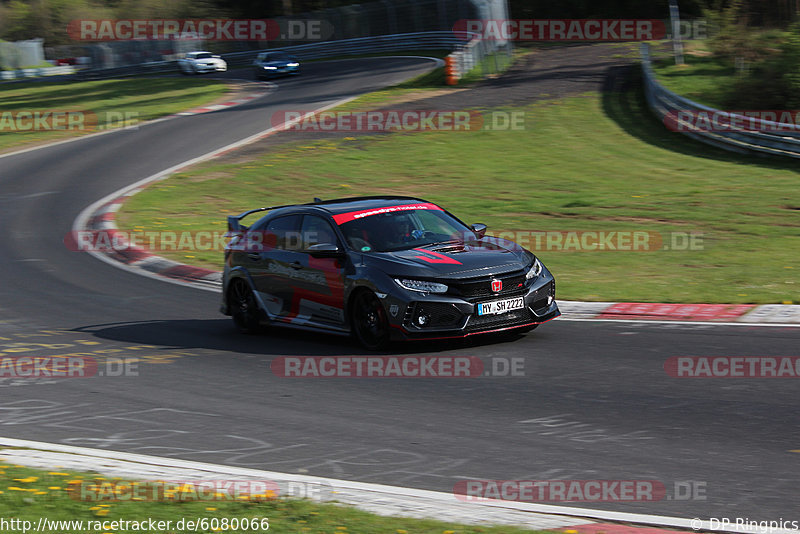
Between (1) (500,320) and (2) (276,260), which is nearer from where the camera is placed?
(1) (500,320)

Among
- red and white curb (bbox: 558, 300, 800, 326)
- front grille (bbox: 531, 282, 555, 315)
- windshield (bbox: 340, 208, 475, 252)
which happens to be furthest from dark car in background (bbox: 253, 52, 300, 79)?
front grille (bbox: 531, 282, 555, 315)

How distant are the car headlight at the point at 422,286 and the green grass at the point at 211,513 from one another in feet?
13.7

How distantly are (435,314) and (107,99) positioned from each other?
39649mm

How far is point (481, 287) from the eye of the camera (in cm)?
963

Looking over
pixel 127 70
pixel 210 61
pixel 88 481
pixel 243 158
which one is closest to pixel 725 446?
pixel 88 481

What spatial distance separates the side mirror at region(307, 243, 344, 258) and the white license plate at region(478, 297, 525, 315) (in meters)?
1.72

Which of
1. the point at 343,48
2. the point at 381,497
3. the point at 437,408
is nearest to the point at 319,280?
the point at 437,408

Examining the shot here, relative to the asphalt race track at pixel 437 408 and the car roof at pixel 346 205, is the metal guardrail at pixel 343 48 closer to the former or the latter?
the car roof at pixel 346 205

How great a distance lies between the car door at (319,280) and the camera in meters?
10.4

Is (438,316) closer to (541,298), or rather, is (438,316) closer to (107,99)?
(541,298)

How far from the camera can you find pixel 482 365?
930 cm

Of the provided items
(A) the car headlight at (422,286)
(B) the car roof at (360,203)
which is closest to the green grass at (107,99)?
(B) the car roof at (360,203)

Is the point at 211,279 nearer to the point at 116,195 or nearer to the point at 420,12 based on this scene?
the point at 116,195

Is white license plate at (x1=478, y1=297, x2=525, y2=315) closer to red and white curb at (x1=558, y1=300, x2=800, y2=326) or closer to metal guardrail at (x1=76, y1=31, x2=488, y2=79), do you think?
red and white curb at (x1=558, y1=300, x2=800, y2=326)
